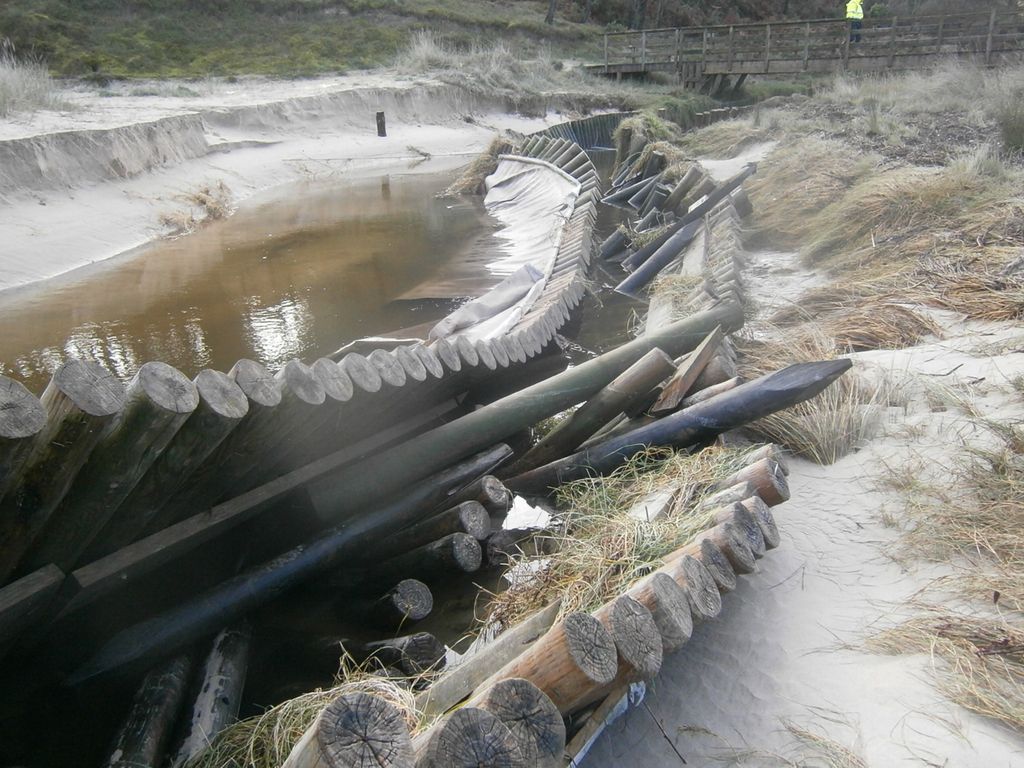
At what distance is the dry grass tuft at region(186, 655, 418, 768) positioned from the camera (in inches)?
111

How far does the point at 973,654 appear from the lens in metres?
2.99

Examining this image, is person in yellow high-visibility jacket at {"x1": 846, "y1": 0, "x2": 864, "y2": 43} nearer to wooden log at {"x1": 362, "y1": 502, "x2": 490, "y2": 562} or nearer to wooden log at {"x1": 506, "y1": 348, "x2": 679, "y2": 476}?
wooden log at {"x1": 506, "y1": 348, "x2": 679, "y2": 476}

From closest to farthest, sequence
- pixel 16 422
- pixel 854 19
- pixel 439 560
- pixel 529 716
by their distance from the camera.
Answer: pixel 529 716
pixel 16 422
pixel 439 560
pixel 854 19

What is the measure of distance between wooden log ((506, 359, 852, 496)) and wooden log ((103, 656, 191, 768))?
2167mm

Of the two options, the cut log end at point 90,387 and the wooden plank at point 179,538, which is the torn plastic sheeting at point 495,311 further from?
the cut log end at point 90,387

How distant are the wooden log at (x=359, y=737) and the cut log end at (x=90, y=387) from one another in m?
1.33

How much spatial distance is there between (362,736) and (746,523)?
2.20 meters

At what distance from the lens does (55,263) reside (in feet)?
38.4

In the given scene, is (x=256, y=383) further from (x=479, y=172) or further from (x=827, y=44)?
(x=827, y=44)

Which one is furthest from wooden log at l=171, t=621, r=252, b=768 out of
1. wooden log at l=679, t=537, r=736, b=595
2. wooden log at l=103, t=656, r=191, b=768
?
wooden log at l=679, t=537, r=736, b=595

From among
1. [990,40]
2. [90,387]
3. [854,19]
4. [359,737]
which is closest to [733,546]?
[359,737]

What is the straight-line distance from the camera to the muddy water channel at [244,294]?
8.88 metres

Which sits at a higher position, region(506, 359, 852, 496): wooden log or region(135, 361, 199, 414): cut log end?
region(135, 361, 199, 414): cut log end

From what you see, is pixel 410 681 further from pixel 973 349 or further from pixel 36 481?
pixel 973 349
